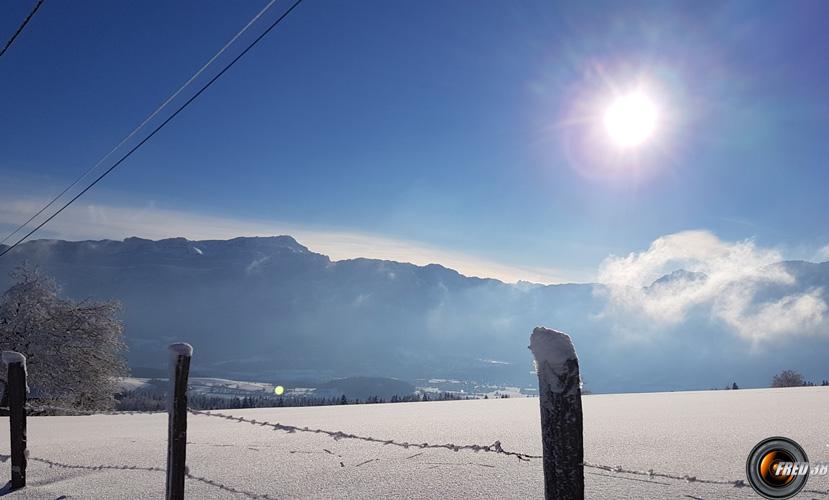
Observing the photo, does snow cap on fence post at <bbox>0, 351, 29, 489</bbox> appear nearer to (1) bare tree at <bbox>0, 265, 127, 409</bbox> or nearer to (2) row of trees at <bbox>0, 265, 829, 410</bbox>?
(2) row of trees at <bbox>0, 265, 829, 410</bbox>

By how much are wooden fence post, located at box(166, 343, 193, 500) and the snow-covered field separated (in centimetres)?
71

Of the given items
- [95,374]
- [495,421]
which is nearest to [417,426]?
[495,421]

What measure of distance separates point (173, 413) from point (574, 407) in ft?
12.4

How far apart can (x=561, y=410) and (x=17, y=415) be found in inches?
280

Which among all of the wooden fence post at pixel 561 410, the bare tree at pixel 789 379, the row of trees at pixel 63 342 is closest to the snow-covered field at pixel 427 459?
the wooden fence post at pixel 561 410

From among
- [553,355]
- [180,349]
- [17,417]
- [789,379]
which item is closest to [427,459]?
[180,349]

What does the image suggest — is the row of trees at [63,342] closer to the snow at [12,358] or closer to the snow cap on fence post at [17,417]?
the snow cap on fence post at [17,417]

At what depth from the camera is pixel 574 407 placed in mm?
3129

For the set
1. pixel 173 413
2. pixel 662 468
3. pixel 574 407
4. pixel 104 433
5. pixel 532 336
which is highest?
pixel 532 336

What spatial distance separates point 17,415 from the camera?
22.5ft

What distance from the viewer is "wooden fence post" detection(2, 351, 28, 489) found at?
21.7ft

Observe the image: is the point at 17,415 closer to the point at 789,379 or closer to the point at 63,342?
the point at 63,342

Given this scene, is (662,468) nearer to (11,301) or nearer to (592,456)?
(592,456)

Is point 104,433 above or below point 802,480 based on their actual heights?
below
